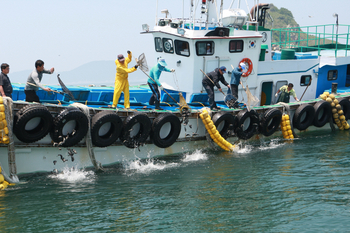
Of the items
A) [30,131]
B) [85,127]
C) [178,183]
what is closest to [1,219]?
[30,131]

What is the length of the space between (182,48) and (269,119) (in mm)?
3225

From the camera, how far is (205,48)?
10055mm

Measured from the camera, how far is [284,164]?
871 cm

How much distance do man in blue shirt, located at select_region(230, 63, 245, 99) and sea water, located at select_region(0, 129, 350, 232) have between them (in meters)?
1.95

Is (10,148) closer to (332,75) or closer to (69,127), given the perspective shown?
(69,127)

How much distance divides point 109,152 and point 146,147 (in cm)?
97

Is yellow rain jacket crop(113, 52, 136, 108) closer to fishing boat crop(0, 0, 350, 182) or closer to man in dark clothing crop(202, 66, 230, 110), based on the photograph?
fishing boat crop(0, 0, 350, 182)

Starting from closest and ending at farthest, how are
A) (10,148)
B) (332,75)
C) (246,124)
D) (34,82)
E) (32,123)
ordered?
(10,148) → (32,123) → (34,82) → (246,124) → (332,75)

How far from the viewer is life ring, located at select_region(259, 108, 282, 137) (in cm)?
1060

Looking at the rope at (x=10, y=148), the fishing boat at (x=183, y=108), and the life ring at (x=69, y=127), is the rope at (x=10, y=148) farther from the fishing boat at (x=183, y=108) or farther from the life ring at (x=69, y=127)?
the life ring at (x=69, y=127)

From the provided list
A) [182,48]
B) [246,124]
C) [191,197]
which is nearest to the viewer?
[191,197]

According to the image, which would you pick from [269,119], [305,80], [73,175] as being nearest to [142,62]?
[73,175]

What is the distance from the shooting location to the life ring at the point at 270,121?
417 inches

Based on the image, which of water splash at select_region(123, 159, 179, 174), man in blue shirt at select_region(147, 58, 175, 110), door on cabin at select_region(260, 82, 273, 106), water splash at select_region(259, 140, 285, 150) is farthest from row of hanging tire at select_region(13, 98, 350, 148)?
door on cabin at select_region(260, 82, 273, 106)
